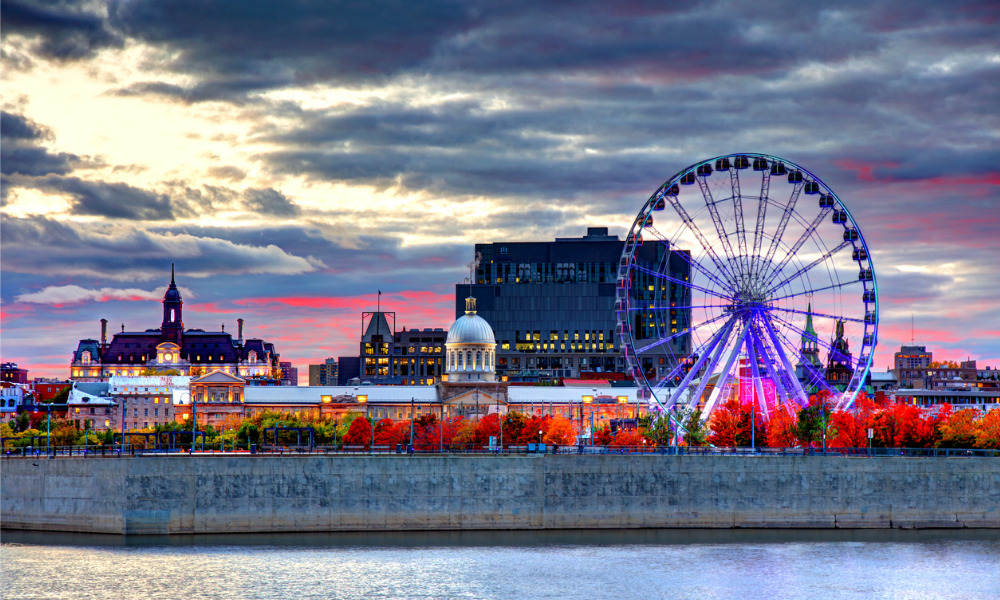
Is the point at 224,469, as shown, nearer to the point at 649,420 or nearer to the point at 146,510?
the point at 146,510

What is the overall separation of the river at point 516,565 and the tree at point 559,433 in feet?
210

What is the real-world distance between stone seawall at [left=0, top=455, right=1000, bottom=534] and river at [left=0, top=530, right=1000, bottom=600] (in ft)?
5.38

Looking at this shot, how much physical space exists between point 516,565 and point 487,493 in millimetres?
16005

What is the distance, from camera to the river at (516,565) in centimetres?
8606

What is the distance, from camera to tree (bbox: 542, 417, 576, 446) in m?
173

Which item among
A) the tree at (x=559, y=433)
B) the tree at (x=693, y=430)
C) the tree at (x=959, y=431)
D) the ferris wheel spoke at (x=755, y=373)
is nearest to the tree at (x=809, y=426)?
the ferris wheel spoke at (x=755, y=373)

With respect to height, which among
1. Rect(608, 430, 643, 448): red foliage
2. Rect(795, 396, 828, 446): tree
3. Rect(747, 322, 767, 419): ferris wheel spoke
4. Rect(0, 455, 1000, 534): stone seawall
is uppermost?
Rect(747, 322, 767, 419): ferris wheel spoke

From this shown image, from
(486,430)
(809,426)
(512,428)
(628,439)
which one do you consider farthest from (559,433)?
(809,426)

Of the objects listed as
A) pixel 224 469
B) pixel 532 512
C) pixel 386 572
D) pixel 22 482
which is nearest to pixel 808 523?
pixel 532 512

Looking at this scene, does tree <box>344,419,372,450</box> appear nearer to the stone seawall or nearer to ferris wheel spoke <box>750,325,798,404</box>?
ferris wheel spoke <box>750,325,798,404</box>

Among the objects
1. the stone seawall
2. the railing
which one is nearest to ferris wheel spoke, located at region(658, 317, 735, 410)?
the railing

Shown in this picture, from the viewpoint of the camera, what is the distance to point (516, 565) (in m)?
94.3

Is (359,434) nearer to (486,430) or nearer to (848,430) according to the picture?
(486,430)

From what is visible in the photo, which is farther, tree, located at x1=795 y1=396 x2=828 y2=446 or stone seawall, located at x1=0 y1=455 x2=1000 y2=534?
tree, located at x1=795 y1=396 x2=828 y2=446
